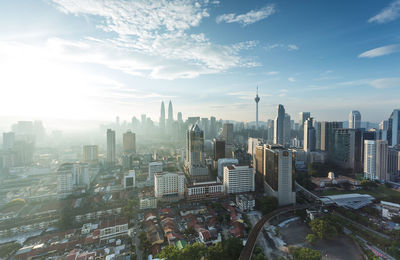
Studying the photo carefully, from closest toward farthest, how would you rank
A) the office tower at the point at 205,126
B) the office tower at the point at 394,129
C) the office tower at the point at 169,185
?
the office tower at the point at 169,185 → the office tower at the point at 394,129 → the office tower at the point at 205,126

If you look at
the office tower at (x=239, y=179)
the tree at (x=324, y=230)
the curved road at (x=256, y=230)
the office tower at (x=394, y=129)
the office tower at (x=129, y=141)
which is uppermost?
the office tower at (x=394, y=129)

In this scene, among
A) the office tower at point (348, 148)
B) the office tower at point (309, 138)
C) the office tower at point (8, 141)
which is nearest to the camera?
the office tower at point (348, 148)

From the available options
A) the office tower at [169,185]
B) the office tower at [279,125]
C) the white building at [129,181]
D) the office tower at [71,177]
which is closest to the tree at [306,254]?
the office tower at [169,185]

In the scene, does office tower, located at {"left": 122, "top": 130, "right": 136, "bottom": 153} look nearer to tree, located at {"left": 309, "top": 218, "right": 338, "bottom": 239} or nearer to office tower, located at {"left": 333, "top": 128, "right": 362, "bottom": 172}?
tree, located at {"left": 309, "top": 218, "right": 338, "bottom": 239}

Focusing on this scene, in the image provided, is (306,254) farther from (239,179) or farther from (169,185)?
(169,185)

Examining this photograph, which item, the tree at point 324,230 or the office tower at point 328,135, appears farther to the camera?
the office tower at point 328,135

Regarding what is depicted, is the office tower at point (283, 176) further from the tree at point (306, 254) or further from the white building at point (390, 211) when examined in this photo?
the tree at point (306, 254)
